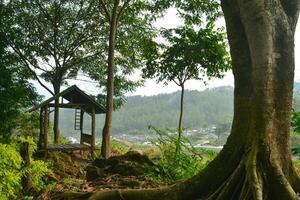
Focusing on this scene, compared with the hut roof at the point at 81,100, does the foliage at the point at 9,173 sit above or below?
below

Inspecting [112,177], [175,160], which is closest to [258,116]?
[175,160]

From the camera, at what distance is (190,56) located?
17312mm

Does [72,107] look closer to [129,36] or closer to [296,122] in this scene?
[129,36]

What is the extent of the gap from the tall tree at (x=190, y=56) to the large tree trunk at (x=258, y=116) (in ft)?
43.4

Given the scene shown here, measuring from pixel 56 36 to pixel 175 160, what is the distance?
18.9 metres

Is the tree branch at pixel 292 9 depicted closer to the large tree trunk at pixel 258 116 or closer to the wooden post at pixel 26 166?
the large tree trunk at pixel 258 116

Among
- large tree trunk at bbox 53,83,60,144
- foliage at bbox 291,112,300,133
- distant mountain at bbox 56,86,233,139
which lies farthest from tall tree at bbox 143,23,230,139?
distant mountain at bbox 56,86,233,139

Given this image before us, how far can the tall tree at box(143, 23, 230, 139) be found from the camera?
55.8ft

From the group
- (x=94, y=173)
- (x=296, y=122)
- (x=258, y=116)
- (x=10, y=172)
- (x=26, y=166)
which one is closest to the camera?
(x=258, y=116)

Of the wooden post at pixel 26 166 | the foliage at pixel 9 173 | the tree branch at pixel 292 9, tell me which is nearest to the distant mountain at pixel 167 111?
the wooden post at pixel 26 166

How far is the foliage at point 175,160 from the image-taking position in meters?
5.36

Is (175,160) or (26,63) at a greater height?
(26,63)

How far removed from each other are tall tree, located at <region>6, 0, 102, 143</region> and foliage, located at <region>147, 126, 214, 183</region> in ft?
53.7

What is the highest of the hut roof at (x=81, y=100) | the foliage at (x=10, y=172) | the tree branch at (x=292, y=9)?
the tree branch at (x=292, y=9)
